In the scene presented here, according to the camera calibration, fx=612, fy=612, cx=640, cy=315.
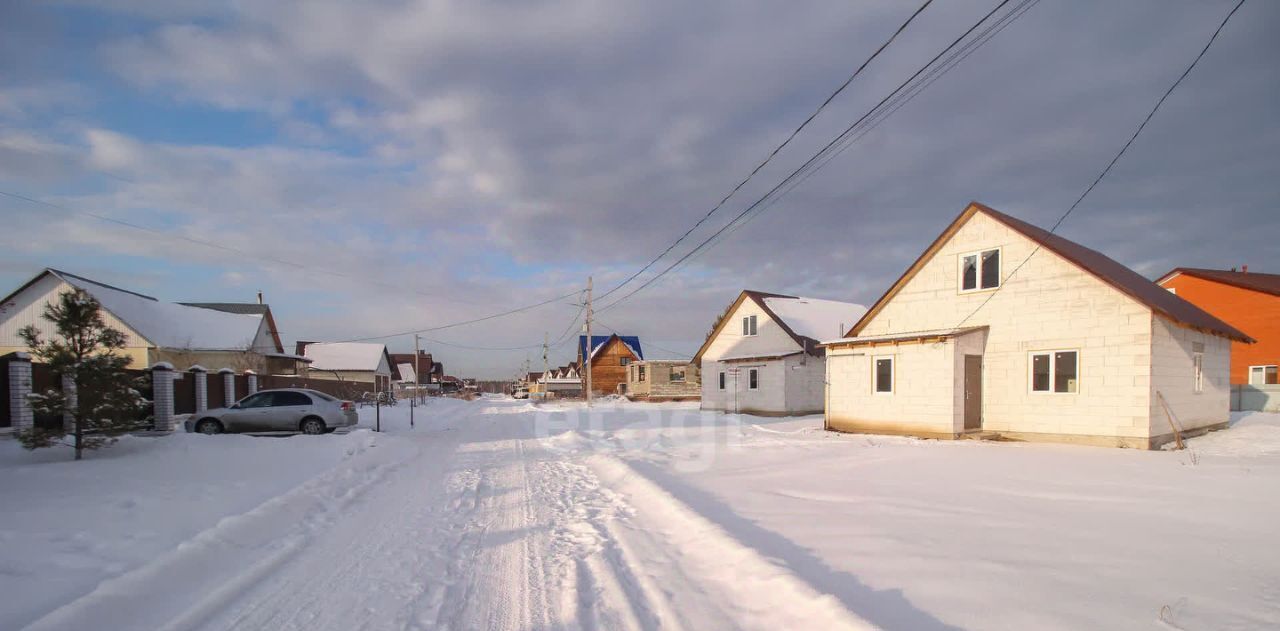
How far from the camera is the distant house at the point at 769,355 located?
2672 centimetres

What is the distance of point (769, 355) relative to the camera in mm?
27031

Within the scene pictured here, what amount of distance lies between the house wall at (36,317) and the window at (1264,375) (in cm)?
5257

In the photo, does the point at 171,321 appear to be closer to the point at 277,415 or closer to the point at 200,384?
the point at 200,384

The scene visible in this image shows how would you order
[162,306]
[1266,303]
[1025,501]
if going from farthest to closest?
1. [162,306]
2. [1266,303]
3. [1025,501]

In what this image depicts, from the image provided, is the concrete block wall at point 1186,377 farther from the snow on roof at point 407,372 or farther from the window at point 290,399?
the snow on roof at point 407,372

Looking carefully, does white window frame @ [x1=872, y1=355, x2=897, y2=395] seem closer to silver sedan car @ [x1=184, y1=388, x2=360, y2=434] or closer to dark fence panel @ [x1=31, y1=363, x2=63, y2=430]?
silver sedan car @ [x1=184, y1=388, x2=360, y2=434]

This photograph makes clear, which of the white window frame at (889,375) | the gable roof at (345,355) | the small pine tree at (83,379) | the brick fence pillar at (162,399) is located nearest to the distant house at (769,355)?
the white window frame at (889,375)

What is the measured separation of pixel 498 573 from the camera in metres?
5.45

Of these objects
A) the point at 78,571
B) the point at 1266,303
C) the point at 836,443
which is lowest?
the point at 836,443

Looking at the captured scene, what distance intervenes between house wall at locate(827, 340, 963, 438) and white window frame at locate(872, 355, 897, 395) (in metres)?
0.05

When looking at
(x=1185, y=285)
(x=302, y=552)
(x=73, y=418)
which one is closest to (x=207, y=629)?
(x=302, y=552)

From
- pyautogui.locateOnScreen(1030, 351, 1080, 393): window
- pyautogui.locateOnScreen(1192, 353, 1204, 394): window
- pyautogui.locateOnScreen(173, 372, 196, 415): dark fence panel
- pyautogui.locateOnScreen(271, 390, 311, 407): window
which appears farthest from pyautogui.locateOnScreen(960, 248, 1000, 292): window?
pyautogui.locateOnScreen(173, 372, 196, 415): dark fence panel

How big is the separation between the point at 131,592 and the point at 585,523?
422 cm

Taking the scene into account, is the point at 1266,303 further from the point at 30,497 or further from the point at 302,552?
the point at 30,497
